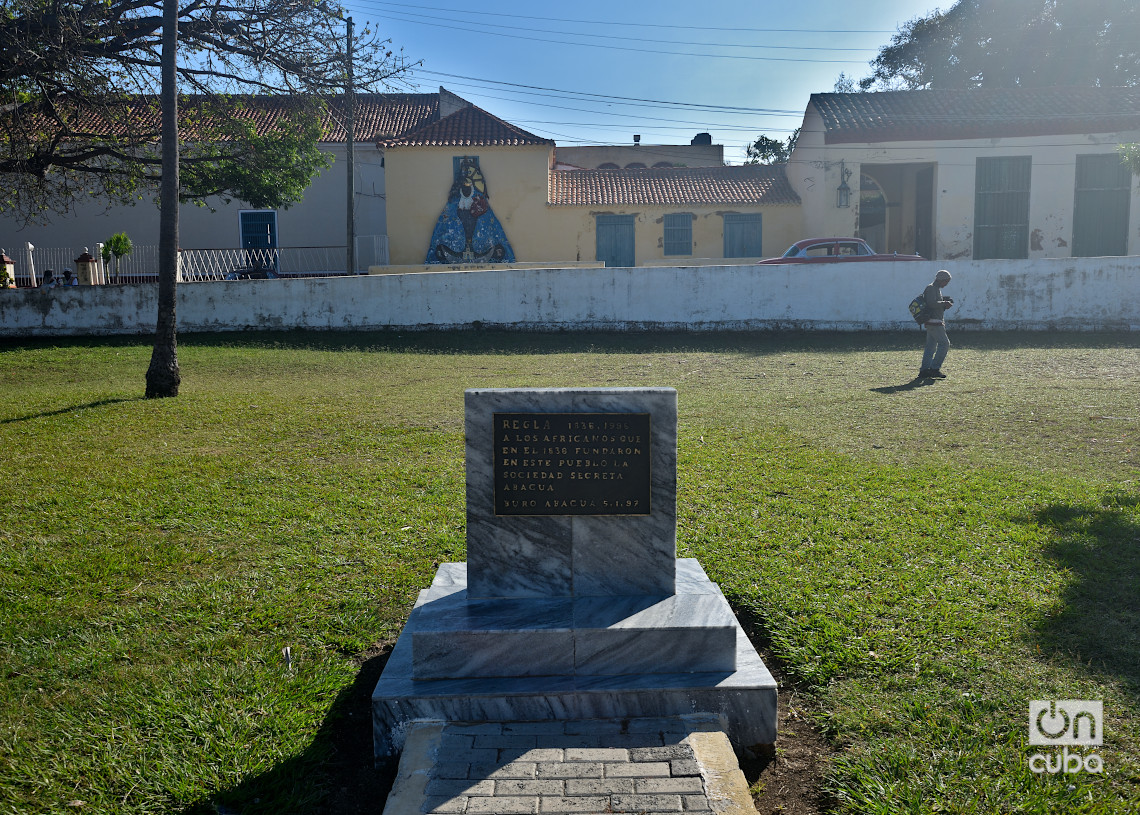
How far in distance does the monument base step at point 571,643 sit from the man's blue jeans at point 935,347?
9374 millimetres

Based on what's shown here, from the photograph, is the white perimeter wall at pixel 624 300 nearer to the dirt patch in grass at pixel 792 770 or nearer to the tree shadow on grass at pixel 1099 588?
the tree shadow on grass at pixel 1099 588

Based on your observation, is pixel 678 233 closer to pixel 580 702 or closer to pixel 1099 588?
pixel 1099 588

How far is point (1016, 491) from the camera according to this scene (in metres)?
6.28

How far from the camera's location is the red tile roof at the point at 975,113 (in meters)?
24.5

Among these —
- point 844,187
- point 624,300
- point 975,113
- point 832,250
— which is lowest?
point 624,300

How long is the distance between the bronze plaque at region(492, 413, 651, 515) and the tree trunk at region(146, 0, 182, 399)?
29.2 ft

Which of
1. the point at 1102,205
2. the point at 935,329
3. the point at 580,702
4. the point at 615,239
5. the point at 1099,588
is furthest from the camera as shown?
the point at 615,239

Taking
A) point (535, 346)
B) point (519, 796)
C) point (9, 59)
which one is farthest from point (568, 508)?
point (535, 346)

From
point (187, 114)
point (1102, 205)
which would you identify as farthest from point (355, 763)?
point (1102, 205)

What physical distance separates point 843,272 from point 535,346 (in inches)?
250

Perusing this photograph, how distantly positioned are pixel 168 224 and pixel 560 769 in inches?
412

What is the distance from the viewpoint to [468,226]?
27.3 meters

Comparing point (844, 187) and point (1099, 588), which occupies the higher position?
point (844, 187)

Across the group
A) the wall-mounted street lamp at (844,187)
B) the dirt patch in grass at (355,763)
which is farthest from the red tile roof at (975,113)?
the dirt patch in grass at (355,763)
